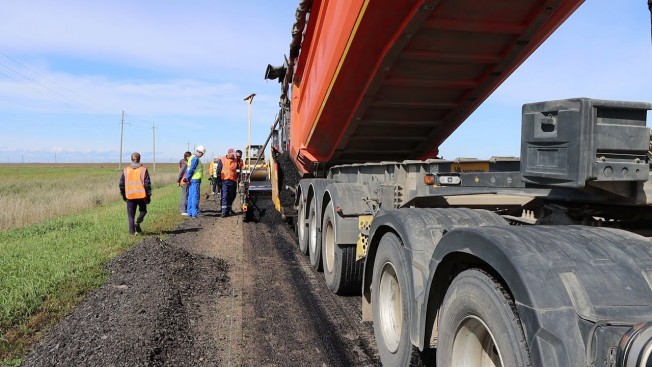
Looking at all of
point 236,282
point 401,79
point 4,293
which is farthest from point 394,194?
point 4,293

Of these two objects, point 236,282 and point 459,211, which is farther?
point 236,282

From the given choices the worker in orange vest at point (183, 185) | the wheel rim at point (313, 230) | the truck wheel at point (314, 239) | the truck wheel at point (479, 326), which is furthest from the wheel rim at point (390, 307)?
the worker in orange vest at point (183, 185)

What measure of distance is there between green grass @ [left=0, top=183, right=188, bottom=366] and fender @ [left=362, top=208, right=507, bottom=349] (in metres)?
2.97

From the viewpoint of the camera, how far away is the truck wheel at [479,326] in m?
1.80

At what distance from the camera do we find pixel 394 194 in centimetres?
435

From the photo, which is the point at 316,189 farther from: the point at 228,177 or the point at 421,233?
the point at 228,177

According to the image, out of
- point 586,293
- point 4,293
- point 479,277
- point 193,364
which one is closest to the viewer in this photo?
point 586,293

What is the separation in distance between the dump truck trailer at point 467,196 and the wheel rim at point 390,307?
2cm

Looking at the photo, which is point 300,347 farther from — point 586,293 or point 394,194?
point 586,293

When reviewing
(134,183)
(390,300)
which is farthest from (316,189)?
(134,183)

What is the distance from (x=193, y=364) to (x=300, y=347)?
87cm

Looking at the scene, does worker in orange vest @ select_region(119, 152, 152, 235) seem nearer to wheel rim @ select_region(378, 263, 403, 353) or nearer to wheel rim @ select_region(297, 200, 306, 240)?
wheel rim @ select_region(297, 200, 306, 240)

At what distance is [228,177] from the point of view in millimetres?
12234

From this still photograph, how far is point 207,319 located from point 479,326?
3.14m
